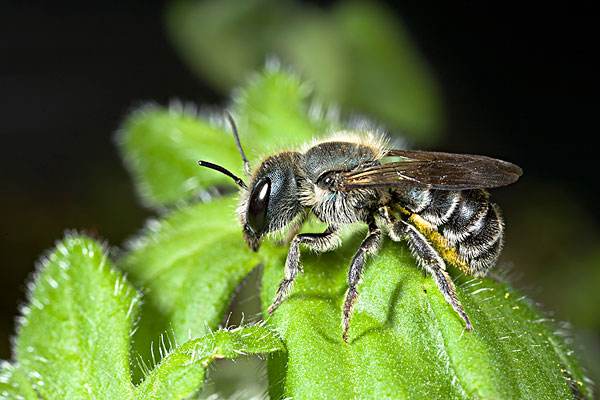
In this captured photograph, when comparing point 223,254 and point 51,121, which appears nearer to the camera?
point 223,254

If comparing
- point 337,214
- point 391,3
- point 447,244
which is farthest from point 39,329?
point 391,3

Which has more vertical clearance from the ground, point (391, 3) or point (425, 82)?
point (391, 3)

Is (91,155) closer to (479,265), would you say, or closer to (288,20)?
(288,20)

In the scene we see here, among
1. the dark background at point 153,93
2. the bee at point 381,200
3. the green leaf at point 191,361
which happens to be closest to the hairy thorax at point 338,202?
the bee at point 381,200

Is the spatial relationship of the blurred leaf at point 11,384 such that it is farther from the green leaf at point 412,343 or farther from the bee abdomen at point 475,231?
the bee abdomen at point 475,231

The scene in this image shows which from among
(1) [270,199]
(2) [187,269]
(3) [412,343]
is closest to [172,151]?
(2) [187,269]

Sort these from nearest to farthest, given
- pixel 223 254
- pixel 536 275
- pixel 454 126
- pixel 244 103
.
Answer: pixel 223 254
pixel 244 103
pixel 536 275
pixel 454 126

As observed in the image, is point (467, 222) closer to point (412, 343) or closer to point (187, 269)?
point (412, 343)
